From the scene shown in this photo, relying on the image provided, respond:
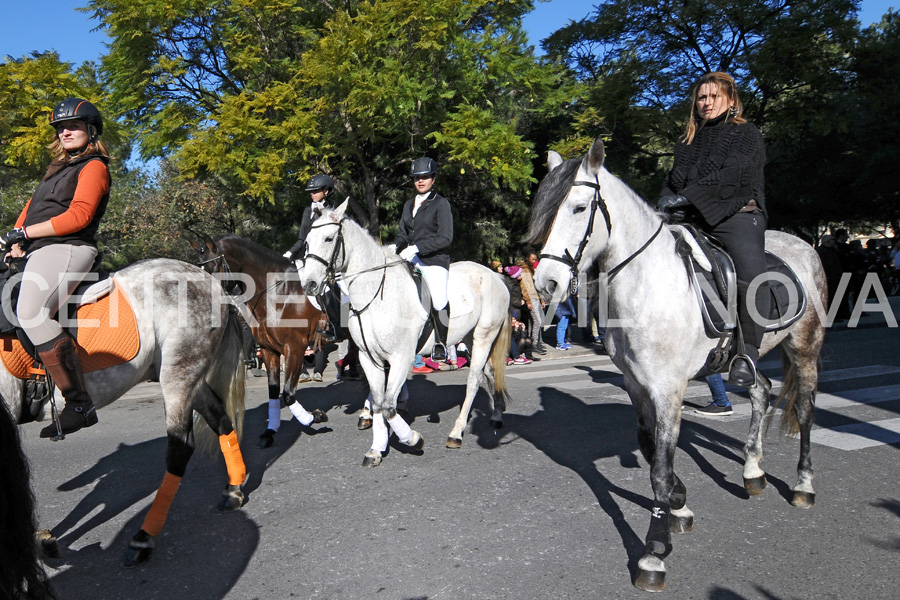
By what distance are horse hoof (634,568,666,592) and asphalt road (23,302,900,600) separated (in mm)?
77

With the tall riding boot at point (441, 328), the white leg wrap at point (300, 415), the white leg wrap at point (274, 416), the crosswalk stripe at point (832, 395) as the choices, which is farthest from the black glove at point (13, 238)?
the crosswalk stripe at point (832, 395)

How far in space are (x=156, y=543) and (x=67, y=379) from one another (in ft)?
4.13

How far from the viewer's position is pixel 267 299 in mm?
7297

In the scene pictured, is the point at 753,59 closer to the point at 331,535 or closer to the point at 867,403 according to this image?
the point at 867,403

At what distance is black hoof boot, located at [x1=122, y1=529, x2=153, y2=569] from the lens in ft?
13.0

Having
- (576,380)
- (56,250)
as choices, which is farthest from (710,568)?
(576,380)

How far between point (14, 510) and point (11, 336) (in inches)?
96.6

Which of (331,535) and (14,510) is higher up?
(14,510)

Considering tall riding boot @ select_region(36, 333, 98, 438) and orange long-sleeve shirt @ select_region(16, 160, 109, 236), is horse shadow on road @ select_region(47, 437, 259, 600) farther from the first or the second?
orange long-sleeve shirt @ select_region(16, 160, 109, 236)

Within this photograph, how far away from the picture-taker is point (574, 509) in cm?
461

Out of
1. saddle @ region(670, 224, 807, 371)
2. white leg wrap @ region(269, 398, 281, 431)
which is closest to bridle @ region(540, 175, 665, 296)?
saddle @ region(670, 224, 807, 371)

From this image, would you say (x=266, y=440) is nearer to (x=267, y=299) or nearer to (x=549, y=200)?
(x=267, y=299)

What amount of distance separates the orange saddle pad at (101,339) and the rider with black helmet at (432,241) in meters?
2.67

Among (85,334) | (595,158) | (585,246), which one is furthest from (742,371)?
(85,334)
